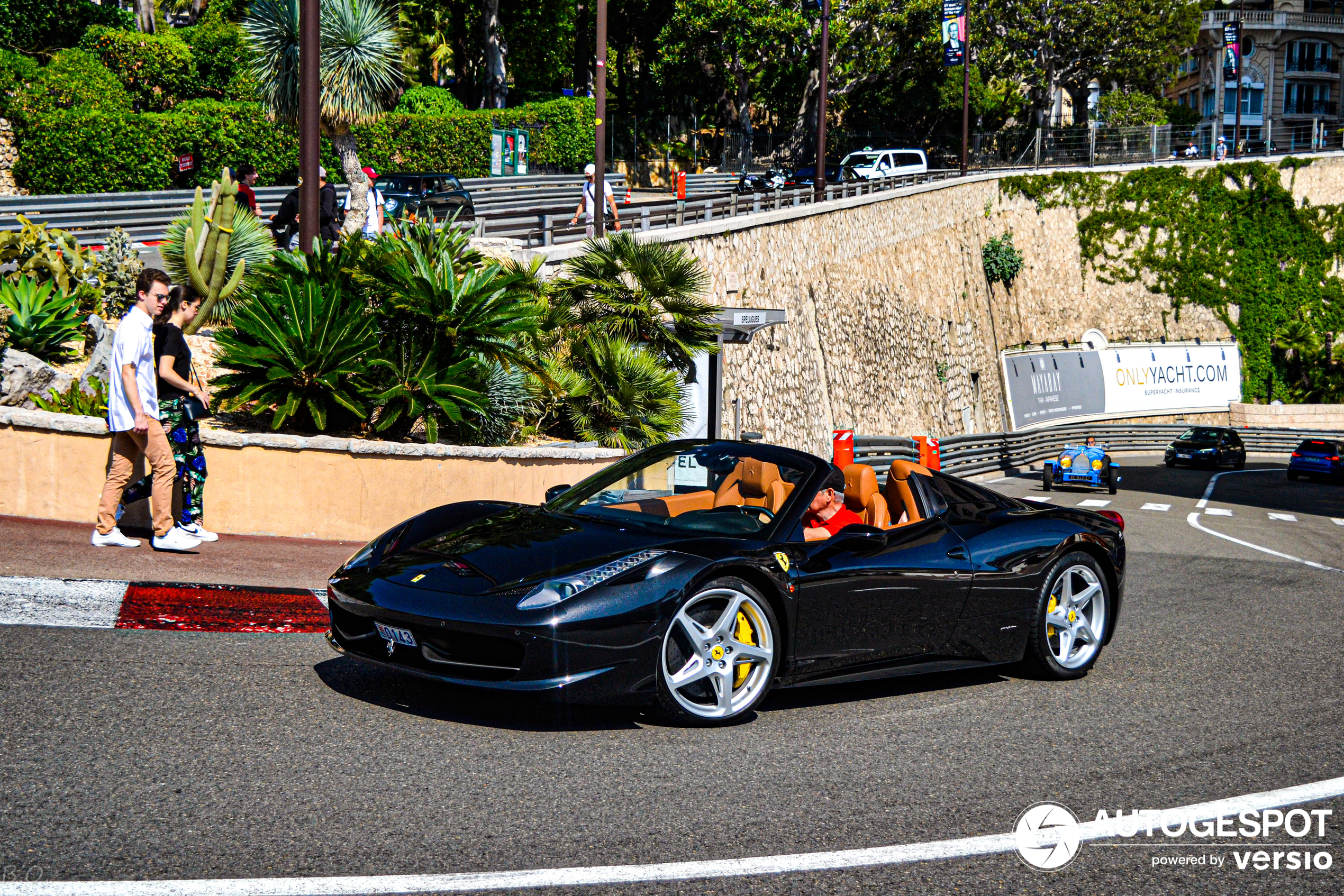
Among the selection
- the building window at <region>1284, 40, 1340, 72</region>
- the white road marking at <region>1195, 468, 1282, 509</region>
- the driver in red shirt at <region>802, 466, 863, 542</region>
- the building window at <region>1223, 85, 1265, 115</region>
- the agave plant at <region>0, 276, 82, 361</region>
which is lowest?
the white road marking at <region>1195, 468, 1282, 509</region>

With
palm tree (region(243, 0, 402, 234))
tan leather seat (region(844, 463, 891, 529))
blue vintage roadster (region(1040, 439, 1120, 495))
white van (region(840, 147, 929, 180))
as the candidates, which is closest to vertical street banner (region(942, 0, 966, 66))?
white van (region(840, 147, 929, 180))

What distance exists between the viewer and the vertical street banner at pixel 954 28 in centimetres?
4959

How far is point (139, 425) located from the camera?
794 cm

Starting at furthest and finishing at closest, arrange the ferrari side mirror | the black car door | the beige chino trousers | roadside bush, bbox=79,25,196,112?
roadside bush, bbox=79,25,196,112 → the beige chino trousers → the ferrari side mirror → the black car door

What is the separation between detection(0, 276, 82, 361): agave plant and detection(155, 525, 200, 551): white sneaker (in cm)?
443

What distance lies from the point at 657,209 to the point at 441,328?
17.6 metres

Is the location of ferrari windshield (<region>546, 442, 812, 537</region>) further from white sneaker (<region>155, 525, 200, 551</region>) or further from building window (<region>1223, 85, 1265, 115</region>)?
building window (<region>1223, 85, 1265, 115</region>)

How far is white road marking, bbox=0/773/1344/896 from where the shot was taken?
3.40 metres

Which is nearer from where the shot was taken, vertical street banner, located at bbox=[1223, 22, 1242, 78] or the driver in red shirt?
the driver in red shirt

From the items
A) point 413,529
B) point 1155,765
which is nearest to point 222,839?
point 413,529

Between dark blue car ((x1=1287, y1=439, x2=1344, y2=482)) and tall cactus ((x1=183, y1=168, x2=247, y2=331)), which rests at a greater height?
tall cactus ((x1=183, y1=168, x2=247, y2=331))

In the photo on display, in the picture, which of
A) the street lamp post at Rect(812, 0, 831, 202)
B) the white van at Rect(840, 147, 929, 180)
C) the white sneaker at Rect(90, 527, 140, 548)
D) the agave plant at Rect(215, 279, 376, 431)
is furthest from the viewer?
the white van at Rect(840, 147, 929, 180)

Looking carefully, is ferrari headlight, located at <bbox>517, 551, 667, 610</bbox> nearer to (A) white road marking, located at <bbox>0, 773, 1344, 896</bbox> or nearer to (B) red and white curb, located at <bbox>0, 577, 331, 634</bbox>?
(A) white road marking, located at <bbox>0, 773, 1344, 896</bbox>

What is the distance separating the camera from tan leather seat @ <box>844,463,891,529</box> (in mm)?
6539
